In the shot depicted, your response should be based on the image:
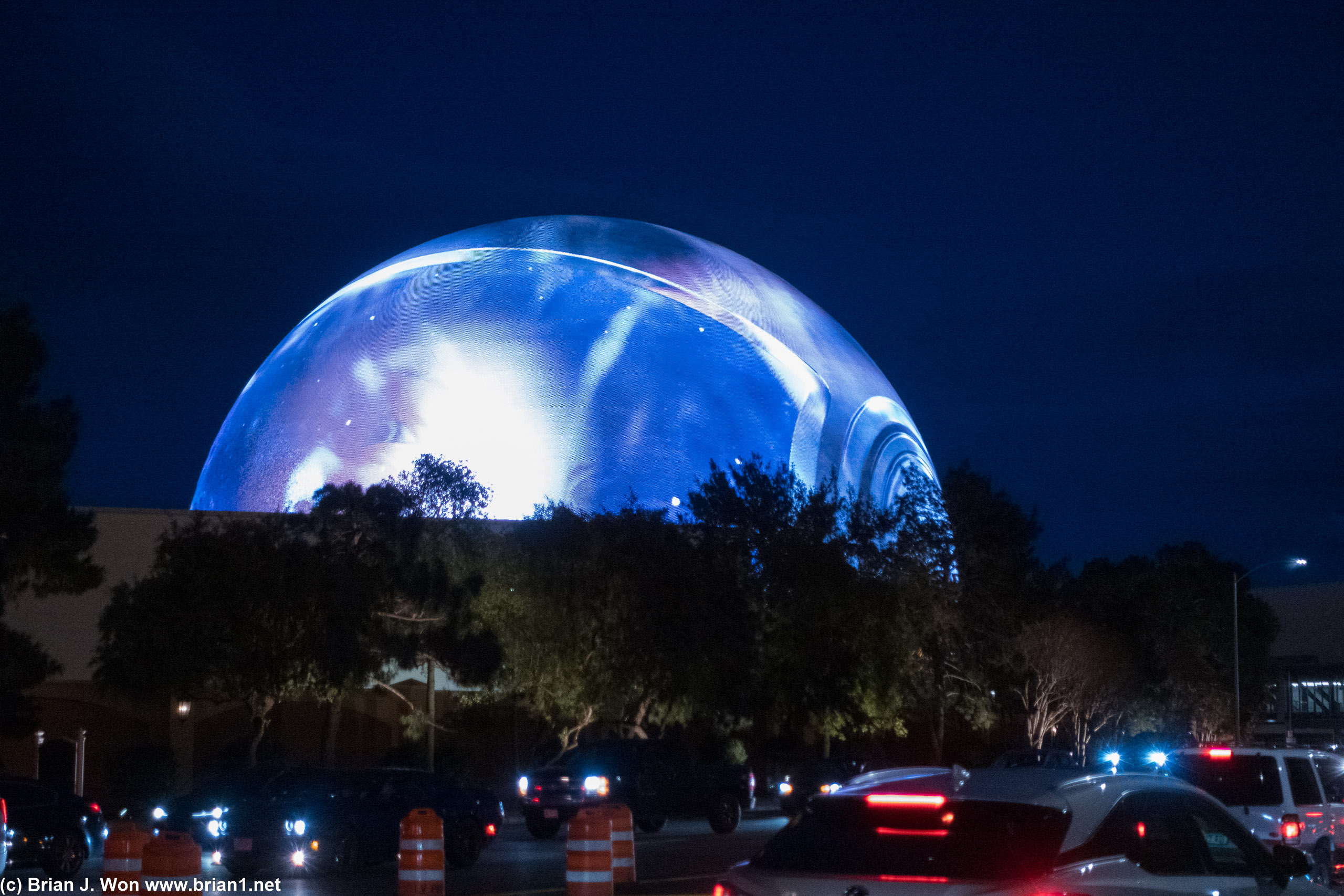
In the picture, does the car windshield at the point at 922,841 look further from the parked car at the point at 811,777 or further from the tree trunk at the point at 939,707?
the tree trunk at the point at 939,707

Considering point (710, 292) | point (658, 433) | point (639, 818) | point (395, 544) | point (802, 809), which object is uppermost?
point (710, 292)

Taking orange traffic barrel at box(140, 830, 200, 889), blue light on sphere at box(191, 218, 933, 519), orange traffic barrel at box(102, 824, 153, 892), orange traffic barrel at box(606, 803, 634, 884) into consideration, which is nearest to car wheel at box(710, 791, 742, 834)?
orange traffic barrel at box(606, 803, 634, 884)

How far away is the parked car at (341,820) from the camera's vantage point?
18016 mm

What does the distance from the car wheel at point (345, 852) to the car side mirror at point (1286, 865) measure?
44.3 feet

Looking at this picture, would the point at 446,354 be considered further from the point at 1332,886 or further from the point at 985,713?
the point at 1332,886

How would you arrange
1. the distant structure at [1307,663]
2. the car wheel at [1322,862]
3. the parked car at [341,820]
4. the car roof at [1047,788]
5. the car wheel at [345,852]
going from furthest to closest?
the distant structure at [1307,663] → the car wheel at [345,852] → the parked car at [341,820] → the car wheel at [1322,862] → the car roof at [1047,788]

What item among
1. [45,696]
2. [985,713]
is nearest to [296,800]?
[45,696]

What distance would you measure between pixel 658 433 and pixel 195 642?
15.5m

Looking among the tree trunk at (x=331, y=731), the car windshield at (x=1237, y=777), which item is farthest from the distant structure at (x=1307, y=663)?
the car windshield at (x=1237, y=777)

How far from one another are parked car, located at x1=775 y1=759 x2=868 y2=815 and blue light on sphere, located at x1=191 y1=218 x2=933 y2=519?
817 cm

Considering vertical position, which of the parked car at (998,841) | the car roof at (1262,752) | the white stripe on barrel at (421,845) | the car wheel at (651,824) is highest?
the parked car at (998,841)

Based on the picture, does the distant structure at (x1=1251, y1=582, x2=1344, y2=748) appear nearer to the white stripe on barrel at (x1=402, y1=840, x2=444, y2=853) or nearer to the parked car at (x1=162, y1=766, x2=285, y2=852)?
the parked car at (x1=162, y1=766, x2=285, y2=852)

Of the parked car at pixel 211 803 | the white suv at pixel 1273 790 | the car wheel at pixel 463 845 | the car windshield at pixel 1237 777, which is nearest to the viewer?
the white suv at pixel 1273 790

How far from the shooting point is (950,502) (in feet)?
203
